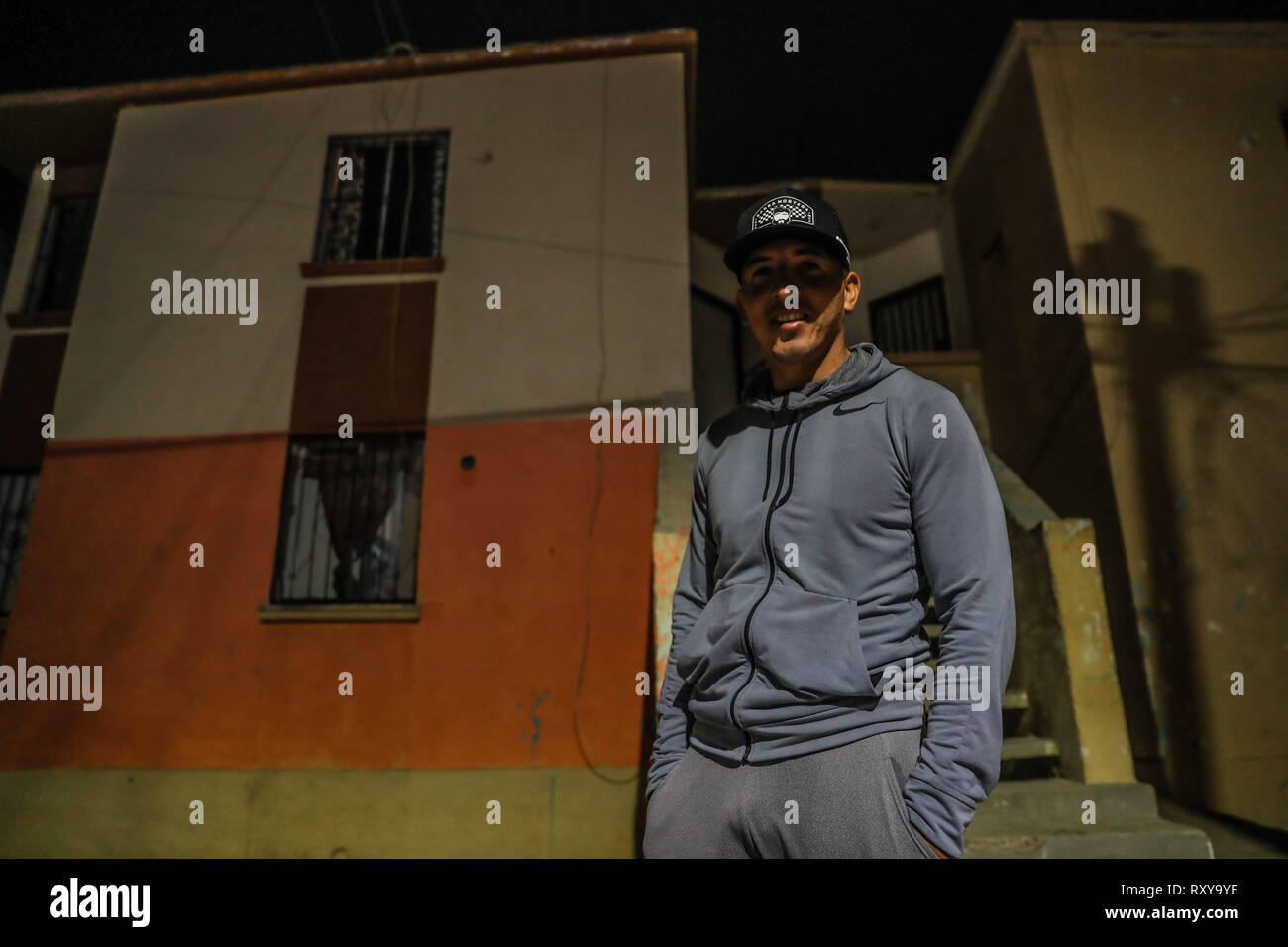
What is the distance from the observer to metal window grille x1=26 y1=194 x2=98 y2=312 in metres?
7.53

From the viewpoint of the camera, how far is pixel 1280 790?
4887 millimetres

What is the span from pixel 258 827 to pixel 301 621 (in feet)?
4.66

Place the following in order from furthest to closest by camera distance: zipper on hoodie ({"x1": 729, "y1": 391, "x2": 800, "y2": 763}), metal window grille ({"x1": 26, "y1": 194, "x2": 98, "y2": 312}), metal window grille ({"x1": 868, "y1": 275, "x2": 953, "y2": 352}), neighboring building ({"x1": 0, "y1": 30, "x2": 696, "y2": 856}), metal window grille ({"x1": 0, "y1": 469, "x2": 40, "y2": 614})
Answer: metal window grille ({"x1": 868, "y1": 275, "x2": 953, "y2": 352}) < metal window grille ({"x1": 26, "y1": 194, "x2": 98, "y2": 312}) < metal window grille ({"x1": 0, "y1": 469, "x2": 40, "y2": 614}) < neighboring building ({"x1": 0, "y1": 30, "x2": 696, "y2": 856}) < zipper on hoodie ({"x1": 729, "y1": 391, "x2": 800, "y2": 763})

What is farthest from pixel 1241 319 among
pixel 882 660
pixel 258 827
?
pixel 258 827

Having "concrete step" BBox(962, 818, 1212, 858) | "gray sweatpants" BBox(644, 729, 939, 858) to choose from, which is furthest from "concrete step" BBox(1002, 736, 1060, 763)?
"gray sweatpants" BBox(644, 729, 939, 858)

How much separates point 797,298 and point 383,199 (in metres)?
6.49

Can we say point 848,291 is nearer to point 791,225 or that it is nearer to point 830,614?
point 791,225

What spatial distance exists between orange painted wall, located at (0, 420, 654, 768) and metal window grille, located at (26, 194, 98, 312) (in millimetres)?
2617

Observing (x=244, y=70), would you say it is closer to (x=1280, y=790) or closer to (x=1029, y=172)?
(x=1029, y=172)

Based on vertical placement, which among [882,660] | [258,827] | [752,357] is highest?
[752,357]

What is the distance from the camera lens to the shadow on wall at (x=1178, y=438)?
17.0ft

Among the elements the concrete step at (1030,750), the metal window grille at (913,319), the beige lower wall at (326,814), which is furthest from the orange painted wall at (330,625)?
the metal window grille at (913,319)

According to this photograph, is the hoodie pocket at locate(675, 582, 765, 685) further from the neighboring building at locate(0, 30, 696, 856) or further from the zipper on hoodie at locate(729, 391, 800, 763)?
the neighboring building at locate(0, 30, 696, 856)

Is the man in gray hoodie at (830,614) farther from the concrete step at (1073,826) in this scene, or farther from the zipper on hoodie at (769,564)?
the concrete step at (1073,826)
